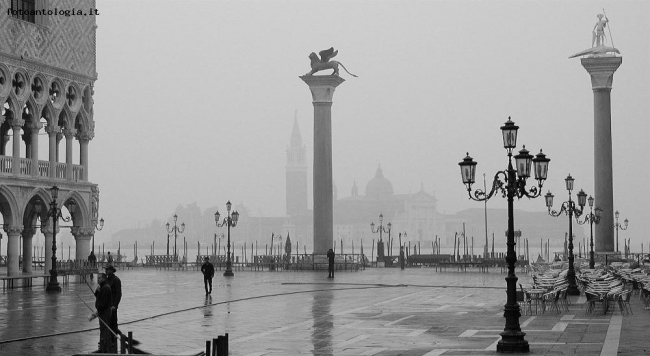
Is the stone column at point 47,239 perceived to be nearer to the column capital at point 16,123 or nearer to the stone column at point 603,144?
the column capital at point 16,123

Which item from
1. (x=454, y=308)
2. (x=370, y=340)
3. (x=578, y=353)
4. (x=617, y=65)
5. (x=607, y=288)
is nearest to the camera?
(x=578, y=353)

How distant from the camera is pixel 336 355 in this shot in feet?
49.4

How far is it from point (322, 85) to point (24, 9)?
1575cm

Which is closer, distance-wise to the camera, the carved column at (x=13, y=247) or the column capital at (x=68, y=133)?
the carved column at (x=13, y=247)

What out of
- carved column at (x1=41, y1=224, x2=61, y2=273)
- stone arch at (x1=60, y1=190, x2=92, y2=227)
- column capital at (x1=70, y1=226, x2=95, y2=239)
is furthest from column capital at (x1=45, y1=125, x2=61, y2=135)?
column capital at (x1=70, y1=226, x2=95, y2=239)

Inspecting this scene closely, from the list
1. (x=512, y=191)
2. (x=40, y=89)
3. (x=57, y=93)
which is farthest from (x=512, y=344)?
(x=57, y=93)

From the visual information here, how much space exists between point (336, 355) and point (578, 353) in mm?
3418

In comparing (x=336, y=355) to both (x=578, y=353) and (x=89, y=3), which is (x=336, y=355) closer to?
(x=578, y=353)

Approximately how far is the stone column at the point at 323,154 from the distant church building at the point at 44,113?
1212cm

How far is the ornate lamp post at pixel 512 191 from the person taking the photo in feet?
49.9

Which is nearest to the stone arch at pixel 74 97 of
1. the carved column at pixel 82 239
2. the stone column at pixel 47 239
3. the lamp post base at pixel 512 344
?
the stone column at pixel 47 239

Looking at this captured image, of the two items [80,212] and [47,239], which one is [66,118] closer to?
[80,212]

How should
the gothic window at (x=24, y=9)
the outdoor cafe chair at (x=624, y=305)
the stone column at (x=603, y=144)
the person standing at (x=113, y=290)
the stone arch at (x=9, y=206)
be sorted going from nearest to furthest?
the person standing at (x=113, y=290)
the outdoor cafe chair at (x=624, y=305)
the stone arch at (x=9, y=206)
the gothic window at (x=24, y=9)
the stone column at (x=603, y=144)

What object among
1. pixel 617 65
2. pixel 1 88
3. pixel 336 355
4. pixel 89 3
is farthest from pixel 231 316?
pixel 617 65
